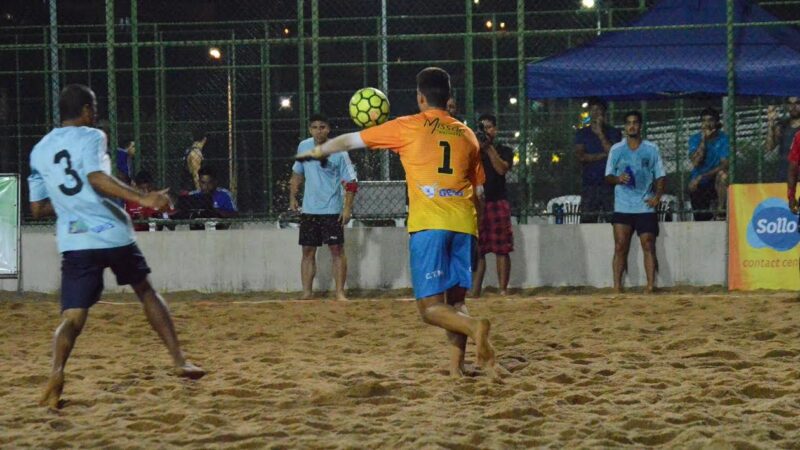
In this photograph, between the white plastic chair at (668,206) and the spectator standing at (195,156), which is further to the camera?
Answer: the spectator standing at (195,156)

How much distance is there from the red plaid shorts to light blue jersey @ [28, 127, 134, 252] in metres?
7.15

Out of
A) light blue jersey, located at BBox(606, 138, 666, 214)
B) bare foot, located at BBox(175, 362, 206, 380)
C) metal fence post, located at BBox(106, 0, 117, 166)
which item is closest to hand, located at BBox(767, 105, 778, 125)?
light blue jersey, located at BBox(606, 138, 666, 214)

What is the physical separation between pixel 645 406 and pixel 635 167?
7335 millimetres

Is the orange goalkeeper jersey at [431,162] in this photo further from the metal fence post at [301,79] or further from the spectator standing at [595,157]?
the metal fence post at [301,79]

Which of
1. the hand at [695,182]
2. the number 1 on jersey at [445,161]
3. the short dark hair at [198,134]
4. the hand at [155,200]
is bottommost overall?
the hand at [155,200]

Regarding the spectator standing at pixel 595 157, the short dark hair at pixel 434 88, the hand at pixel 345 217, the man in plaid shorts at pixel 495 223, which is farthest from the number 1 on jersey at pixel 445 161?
the spectator standing at pixel 595 157

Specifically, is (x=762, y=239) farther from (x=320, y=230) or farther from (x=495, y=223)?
(x=320, y=230)

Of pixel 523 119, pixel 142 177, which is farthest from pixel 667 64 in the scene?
pixel 142 177

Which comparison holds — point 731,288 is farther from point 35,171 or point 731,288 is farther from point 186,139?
point 35,171

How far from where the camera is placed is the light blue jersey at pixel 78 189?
7.07 meters

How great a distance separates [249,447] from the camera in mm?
5723

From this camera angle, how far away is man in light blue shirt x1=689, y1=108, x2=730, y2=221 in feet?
47.5

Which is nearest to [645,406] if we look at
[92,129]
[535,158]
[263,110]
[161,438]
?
[161,438]

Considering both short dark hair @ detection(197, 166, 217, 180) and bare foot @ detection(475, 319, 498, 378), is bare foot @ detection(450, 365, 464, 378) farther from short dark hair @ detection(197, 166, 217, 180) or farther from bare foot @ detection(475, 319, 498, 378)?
short dark hair @ detection(197, 166, 217, 180)
